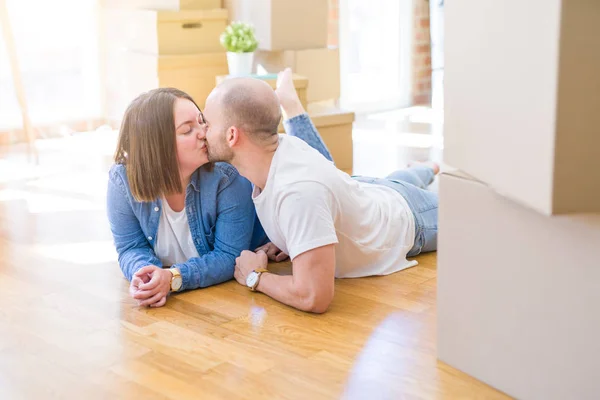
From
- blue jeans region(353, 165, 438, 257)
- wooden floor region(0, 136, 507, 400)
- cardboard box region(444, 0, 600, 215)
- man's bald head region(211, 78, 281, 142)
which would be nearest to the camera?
cardboard box region(444, 0, 600, 215)

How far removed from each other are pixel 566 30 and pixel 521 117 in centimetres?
17

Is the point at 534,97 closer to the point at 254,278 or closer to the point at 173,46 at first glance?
the point at 254,278

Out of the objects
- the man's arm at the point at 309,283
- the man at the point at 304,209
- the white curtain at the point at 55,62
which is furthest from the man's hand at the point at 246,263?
the white curtain at the point at 55,62

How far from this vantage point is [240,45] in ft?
11.8

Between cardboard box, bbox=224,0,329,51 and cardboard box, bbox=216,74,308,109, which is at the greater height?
cardboard box, bbox=224,0,329,51

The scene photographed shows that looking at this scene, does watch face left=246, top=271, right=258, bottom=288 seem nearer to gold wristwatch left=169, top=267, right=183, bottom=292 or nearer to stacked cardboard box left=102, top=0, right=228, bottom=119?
gold wristwatch left=169, top=267, right=183, bottom=292

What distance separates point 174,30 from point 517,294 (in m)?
2.67

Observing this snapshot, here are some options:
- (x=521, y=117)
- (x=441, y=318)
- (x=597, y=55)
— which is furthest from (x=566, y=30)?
(x=441, y=318)

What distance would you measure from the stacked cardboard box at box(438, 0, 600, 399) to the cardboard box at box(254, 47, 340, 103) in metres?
2.16

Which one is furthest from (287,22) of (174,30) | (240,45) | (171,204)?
(171,204)

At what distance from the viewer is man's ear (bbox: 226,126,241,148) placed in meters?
2.06

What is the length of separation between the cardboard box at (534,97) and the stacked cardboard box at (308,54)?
2.19 metres

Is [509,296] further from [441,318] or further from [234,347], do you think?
[234,347]

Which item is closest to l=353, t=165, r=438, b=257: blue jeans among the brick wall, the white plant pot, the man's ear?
the man's ear
